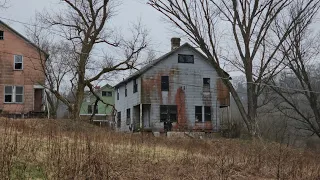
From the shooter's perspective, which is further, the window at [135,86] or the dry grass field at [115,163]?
the window at [135,86]

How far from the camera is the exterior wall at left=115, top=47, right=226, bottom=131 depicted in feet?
119

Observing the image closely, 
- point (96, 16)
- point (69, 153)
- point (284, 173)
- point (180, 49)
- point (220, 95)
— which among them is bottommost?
point (284, 173)

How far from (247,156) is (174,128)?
72.1ft

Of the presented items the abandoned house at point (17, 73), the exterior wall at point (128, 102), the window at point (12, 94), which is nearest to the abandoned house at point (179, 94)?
the exterior wall at point (128, 102)

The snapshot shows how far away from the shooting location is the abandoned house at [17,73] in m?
35.3

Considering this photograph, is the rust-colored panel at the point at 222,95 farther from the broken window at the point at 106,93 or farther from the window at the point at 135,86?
the broken window at the point at 106,93

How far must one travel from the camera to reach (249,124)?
72.6 ft

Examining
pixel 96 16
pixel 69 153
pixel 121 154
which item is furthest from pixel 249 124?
pixel 96 16

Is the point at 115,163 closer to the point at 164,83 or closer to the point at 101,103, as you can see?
the point at 164,83

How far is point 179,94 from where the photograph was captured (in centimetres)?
3681

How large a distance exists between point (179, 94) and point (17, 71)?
583 inches

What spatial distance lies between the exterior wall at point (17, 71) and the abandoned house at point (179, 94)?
9.35 m

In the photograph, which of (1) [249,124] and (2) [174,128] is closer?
(1) [249,124]

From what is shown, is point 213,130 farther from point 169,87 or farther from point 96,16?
point 96,16
